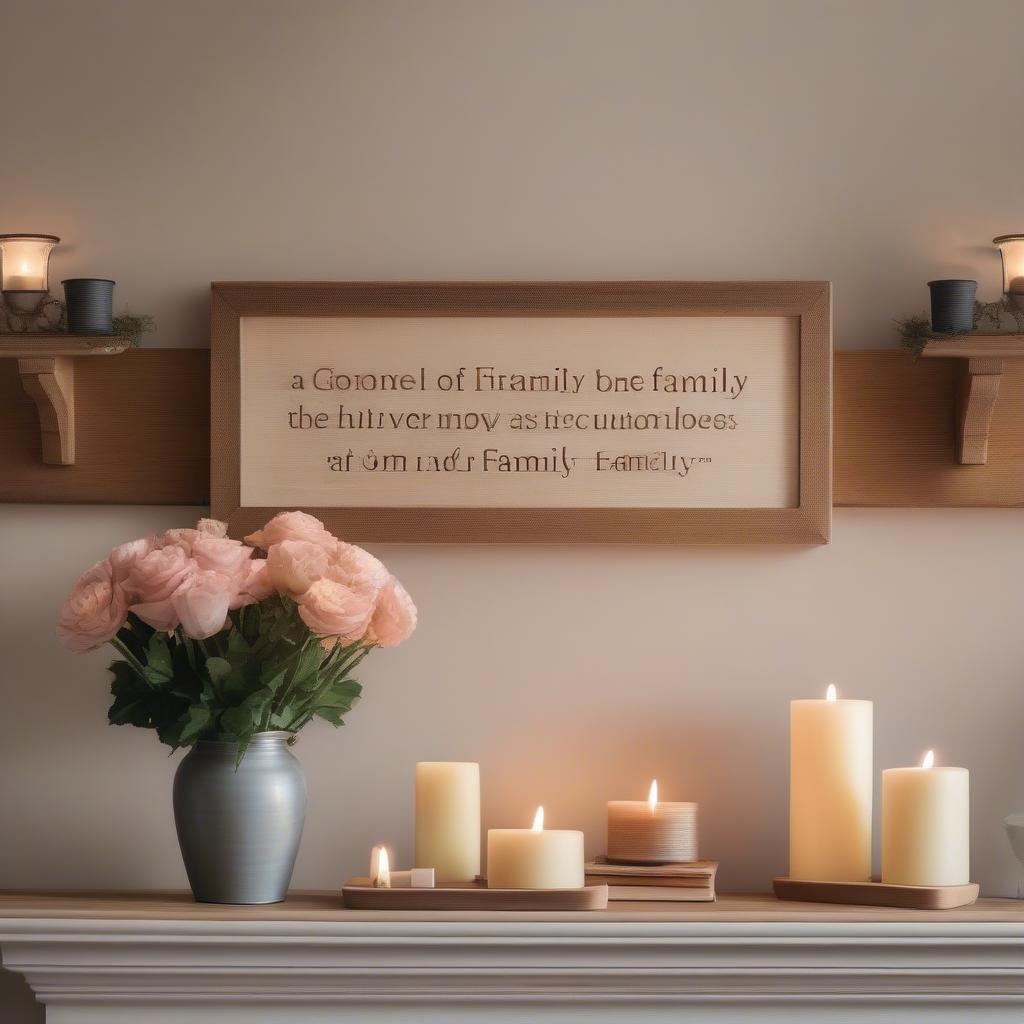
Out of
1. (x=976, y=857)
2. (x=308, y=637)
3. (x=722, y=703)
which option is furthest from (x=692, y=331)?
(x=976, y=857)

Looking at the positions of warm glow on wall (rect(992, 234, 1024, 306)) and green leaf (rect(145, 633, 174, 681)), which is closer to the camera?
green leaf (rect(145, 633, 174, 681))

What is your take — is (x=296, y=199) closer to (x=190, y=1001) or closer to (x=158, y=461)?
(x=158, y=461)

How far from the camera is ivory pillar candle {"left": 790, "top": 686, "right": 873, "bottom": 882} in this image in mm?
1340

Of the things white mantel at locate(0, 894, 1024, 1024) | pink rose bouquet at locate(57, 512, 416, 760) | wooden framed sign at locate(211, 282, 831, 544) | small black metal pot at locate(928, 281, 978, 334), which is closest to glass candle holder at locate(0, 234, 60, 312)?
wooden framed sign at locate(211, 282, 831, 544)

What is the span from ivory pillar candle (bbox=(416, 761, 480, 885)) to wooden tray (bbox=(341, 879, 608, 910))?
78mm

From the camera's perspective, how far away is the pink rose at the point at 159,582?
125 centimetres

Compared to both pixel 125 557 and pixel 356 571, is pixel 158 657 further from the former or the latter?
pixel 356 571

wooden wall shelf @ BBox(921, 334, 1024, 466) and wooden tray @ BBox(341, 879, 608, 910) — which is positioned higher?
wooden wall shelf @ BBox(921, 334, 1024, 466)

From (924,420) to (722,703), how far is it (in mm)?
396

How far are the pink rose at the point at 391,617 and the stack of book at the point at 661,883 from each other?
1.06ft

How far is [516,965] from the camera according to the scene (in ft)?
3.94

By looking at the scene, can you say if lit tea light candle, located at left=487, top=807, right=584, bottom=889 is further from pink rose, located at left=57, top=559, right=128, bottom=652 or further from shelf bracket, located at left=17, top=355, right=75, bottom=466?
shelf bracket, located at left=17, top=355, right=75, bottom=466

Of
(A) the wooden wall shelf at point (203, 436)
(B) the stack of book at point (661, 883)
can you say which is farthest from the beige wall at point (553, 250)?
(B) the stack of book at point (661, 883)

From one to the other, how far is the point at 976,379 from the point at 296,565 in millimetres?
758
